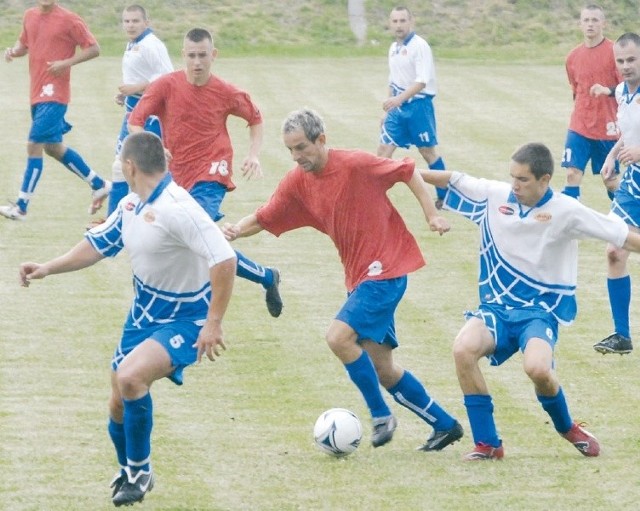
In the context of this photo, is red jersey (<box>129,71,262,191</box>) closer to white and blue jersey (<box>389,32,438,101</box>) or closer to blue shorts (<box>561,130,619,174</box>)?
blue shorts (<box>561,130,619,174</box>)

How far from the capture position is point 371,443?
25.6 ft

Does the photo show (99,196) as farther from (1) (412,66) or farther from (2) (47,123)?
(1) (412,66)

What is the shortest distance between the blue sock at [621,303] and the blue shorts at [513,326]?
7.89ft

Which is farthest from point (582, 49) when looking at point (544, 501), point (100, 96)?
point (100, 96)

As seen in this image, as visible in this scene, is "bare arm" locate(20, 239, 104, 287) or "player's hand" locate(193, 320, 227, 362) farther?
"bare arm" locate(20, 239, 104, 287)

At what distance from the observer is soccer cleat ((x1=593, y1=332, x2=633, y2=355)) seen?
9.89m

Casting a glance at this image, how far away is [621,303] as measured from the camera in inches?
395

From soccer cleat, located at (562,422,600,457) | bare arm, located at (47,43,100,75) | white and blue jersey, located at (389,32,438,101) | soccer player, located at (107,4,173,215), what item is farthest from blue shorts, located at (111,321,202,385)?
white and blue jersey, located at (389,32,438,101)

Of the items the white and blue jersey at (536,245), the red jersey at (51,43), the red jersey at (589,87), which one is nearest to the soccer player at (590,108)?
the red jersey at (589,87)

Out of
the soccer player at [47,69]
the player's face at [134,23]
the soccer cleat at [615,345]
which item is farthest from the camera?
the soccer player at [47,69]

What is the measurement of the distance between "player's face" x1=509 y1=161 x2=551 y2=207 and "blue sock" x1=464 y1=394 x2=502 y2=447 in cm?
102

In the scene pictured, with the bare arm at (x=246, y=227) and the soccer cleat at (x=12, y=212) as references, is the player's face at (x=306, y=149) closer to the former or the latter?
the bare arm at (x=246, y=227)

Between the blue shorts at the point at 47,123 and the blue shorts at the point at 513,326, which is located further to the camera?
the blue shorts at the point at 47,123

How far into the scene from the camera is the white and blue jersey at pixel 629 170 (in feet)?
33.3
